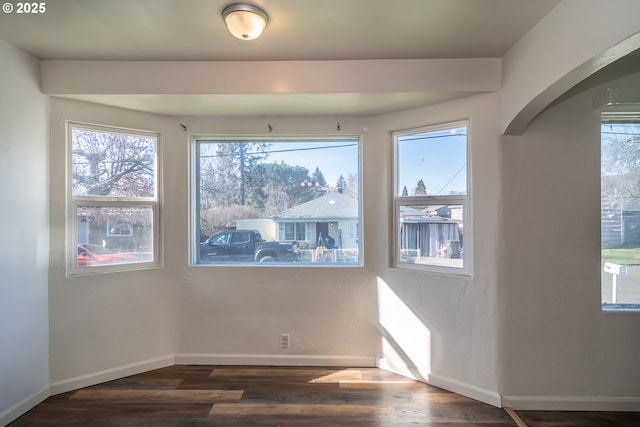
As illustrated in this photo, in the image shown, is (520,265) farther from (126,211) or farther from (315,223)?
(126,211)

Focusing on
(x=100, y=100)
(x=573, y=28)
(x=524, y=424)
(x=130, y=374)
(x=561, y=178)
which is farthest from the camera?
(x=130, y=374)

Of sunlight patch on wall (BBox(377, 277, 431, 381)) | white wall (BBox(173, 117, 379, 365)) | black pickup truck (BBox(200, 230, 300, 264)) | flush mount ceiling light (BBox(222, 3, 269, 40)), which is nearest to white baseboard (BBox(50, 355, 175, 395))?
white wall (BBox(173, 117, 379, 365))

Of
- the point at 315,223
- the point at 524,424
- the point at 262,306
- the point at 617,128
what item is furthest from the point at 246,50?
the point at 524,424

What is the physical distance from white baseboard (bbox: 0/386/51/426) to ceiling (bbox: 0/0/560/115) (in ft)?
7.12

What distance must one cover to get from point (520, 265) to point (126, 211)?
3.11 m

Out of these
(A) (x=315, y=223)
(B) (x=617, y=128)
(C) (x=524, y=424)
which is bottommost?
(C) (x=524, y=424)

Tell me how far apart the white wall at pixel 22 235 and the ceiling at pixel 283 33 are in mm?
287

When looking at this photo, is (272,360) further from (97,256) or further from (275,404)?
(97,256)

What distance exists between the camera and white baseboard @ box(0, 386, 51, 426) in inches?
78.4

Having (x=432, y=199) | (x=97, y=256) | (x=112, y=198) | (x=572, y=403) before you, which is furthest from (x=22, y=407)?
(x=572, y=403)

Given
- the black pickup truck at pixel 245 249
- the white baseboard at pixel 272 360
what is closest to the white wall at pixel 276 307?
the white baseboard at pixel 272 360

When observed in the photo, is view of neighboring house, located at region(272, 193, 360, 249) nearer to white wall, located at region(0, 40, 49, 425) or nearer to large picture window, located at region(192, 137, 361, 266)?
large picture window, located at region(192, 137, 361, 266)

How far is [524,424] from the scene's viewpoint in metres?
2.02

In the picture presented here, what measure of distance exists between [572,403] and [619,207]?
4.65 ft
